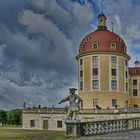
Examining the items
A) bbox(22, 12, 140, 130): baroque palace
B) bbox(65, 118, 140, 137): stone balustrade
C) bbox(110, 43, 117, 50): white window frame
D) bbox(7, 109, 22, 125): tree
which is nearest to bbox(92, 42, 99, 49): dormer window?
bbox(22, 12, 140, 130): baroque palace

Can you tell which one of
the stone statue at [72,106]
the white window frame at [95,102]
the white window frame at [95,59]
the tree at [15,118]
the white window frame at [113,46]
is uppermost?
the white window frame at [113,46]

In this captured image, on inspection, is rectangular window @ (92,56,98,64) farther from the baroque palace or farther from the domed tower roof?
the domed tower roof

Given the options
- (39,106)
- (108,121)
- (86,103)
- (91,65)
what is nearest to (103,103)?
(86,103)

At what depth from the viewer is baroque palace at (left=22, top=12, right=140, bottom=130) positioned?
191 feet

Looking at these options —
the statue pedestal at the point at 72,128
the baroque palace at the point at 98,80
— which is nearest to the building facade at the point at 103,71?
the baroque palace at the point at 98,80

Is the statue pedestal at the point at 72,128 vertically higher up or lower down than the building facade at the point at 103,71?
lower down

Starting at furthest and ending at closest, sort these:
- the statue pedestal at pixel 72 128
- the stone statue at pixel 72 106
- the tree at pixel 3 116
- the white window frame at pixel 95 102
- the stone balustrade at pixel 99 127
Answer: the tree at pixel 3 116 → the white window frame at pixel 95 102 → the stone statue at pixel 72 106 → the stone balustrade at pixel 99 127 → the statue pedestal at pixel 72 128

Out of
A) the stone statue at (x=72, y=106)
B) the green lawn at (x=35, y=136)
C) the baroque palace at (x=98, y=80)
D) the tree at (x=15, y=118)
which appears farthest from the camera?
the tree at (x=15, y=118)

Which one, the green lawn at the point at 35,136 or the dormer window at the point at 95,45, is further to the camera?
the dormer window at the point at 95,45

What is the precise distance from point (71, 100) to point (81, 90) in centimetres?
4460

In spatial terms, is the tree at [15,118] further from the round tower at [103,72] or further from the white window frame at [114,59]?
the white window frame at [114,59]

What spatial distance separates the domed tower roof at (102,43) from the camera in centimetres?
5981

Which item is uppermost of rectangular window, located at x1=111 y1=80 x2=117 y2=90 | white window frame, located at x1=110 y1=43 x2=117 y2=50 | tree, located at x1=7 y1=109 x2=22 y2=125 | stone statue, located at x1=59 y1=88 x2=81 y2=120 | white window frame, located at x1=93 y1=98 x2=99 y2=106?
white window frame, located at x1=110 y1=43 x2=117 y2=50

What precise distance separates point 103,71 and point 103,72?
0.17m
